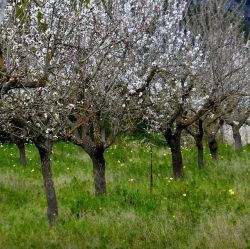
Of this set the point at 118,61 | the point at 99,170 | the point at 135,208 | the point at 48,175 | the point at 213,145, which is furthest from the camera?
the point at 213,145

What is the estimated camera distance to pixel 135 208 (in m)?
10.8

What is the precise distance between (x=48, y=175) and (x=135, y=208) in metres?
2.06

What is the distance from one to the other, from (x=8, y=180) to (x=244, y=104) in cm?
1178

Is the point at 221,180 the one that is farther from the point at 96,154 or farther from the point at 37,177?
the point at 37,177

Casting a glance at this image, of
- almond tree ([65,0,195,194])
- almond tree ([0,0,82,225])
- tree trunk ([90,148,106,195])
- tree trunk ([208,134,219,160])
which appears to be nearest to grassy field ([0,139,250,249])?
tree trunk ([90,148,106,195])

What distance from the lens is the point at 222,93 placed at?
41.0 feet

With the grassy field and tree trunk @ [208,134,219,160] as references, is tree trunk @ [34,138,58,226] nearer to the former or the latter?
the grassy field

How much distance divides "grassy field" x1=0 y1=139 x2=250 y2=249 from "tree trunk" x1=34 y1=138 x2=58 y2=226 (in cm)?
29

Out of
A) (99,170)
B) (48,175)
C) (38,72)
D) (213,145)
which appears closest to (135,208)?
(99,170)

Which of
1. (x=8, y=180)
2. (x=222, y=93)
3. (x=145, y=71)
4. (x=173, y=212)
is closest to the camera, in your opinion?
(x=173, y=212)

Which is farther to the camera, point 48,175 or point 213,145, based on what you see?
point 213,145

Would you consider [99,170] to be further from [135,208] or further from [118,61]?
[118,61]

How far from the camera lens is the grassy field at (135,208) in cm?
848

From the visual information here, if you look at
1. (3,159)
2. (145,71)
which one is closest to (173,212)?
(145,71)
